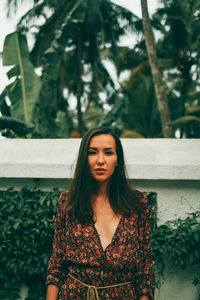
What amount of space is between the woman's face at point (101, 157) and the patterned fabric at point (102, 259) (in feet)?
0.91

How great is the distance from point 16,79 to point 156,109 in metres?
5.92

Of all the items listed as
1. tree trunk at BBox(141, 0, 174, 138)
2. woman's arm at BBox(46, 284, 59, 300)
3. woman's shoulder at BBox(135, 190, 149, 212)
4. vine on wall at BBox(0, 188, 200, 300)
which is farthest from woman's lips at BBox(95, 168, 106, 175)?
tree trunk at BBox(141, 0, 174, 138)

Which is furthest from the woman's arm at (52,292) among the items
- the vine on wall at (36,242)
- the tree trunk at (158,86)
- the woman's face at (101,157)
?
the tree trunk at (158,86)

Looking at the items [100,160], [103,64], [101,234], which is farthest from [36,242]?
[103,64]

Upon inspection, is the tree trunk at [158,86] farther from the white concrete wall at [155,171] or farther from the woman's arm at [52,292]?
the woman's arm at [52,292]

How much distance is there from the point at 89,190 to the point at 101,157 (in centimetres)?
23

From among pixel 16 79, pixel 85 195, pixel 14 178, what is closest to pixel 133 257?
pixel 85 195

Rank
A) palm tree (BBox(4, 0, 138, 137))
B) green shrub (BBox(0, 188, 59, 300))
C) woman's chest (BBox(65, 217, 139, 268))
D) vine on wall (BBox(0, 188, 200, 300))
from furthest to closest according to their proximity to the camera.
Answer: palm tree (BBox(4, 0, 138, 137)), green shrub (BBox(0, 188, 59, 300)), vine on wall (BBox(0, 188, 200, 300)), woman's chest (BBox(65, 217, 139, 268))

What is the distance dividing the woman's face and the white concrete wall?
966mm

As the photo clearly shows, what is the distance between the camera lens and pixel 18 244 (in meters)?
3.08

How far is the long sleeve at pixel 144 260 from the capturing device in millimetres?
1982

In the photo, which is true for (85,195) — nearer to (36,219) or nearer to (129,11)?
(36,219)

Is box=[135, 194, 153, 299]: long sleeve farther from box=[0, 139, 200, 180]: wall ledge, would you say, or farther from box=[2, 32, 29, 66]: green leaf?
box=[2, 32, 29, 66]: green leaf

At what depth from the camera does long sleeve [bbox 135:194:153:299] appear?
6.50 ft
